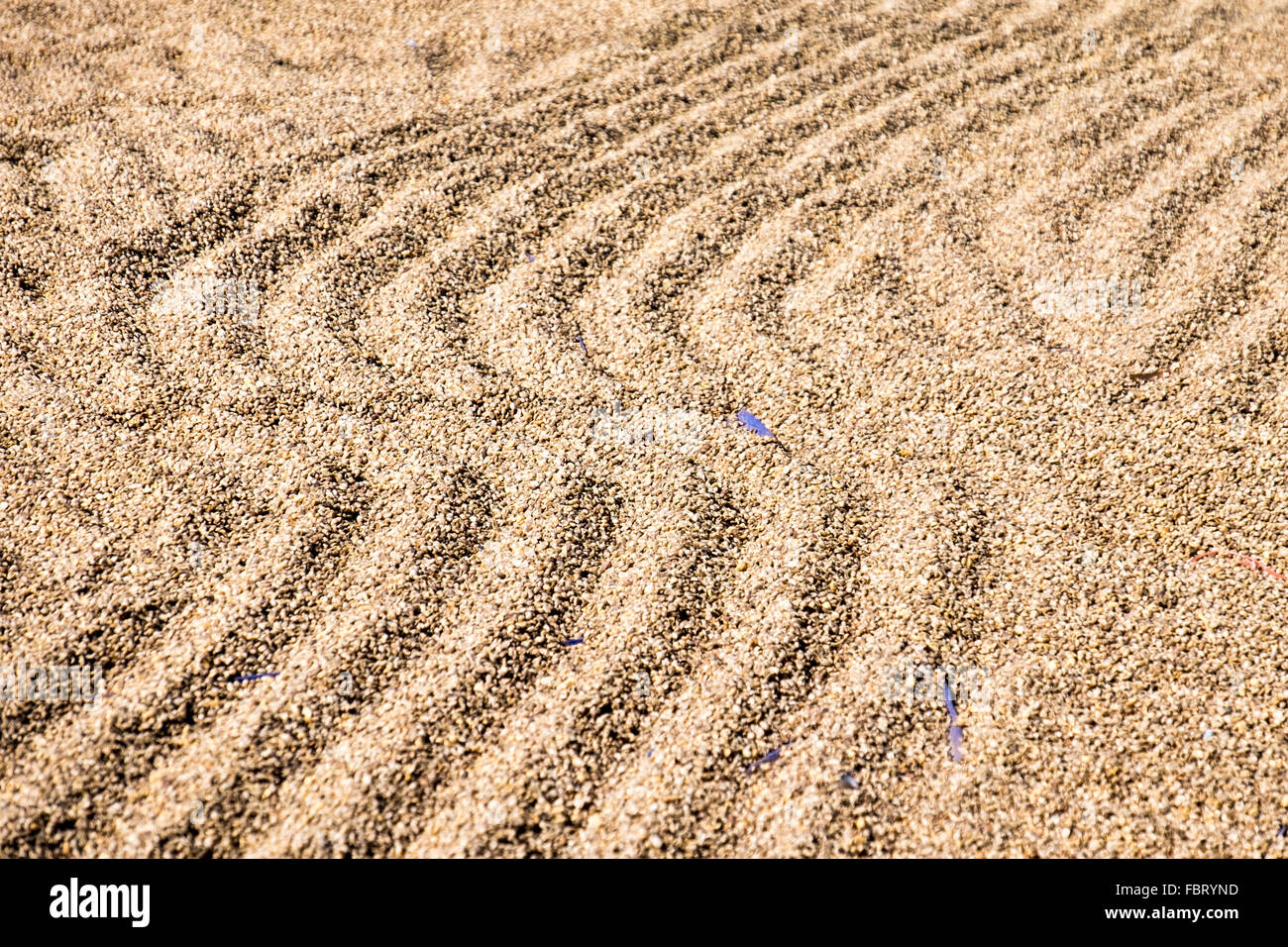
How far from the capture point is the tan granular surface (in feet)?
4.51

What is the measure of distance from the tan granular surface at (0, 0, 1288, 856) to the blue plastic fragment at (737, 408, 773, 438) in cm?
3

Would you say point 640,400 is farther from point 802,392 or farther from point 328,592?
point 328,592

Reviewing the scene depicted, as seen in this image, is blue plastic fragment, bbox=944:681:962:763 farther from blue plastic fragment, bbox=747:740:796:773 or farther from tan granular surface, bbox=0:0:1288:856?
blue plastic fragment, bbox=747:740:796:773

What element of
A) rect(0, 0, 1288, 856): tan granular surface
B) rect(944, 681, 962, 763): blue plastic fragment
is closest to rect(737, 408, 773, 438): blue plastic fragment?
rect(0, 0, 1288, 856): tan granular surface

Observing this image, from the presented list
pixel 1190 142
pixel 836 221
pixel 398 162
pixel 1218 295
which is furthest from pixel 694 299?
pixel 1190 142

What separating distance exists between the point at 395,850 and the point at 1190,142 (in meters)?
2.90

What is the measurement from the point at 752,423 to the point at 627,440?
0.28 metres

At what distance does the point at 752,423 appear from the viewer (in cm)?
195

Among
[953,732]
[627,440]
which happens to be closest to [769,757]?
[953,732]

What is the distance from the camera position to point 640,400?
198cm

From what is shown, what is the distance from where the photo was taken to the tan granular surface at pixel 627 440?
1376 millimetres

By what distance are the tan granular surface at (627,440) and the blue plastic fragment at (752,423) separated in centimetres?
3

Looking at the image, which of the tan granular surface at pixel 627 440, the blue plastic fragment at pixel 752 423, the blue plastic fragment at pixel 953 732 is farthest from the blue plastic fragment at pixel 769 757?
the blue plastic fragment at pixel 752 423

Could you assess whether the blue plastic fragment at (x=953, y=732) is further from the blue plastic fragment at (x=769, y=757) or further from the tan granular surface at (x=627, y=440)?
the blue plastic fragment at (x=769, y=757)
